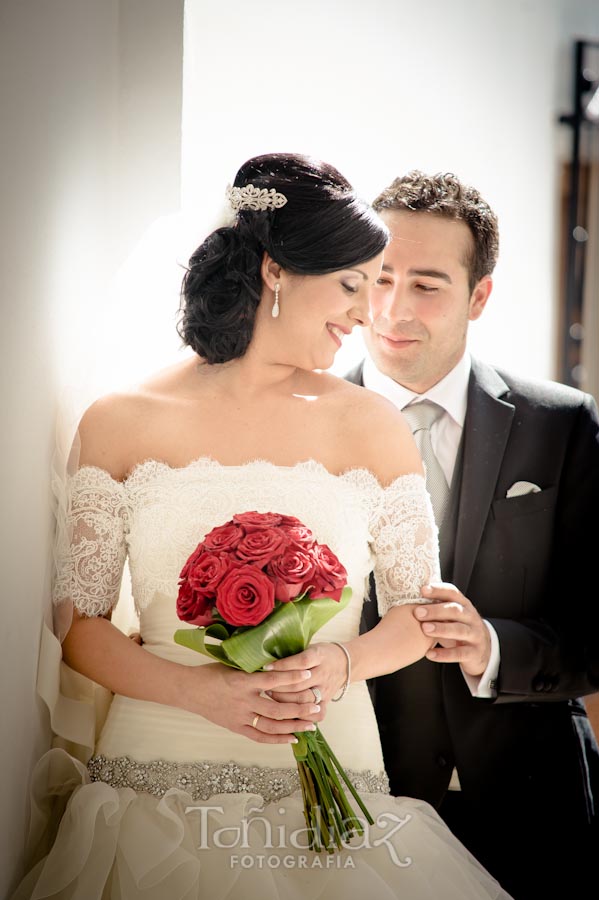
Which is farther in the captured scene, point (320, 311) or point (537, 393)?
point (537, 393)

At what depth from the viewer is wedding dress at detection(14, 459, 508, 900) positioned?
5.29 feet

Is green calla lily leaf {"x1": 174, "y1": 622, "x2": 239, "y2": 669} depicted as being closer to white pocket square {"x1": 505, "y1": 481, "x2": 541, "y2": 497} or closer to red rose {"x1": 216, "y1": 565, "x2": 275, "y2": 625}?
red rose {"x1": 216, "y1": 565, "x2": 275, "y2": 625}

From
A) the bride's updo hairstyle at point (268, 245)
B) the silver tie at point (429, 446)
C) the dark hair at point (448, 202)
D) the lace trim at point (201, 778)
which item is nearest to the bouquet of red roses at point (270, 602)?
the lace trim at point (201, 778)

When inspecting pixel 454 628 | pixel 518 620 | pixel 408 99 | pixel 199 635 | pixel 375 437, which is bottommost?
pixel 518 620

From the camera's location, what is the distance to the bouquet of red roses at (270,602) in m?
1.53

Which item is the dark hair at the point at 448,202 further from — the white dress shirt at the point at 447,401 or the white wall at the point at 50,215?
the white wall at the point at 50,215

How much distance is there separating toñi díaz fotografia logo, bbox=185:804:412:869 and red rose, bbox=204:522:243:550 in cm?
50

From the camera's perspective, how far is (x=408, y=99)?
257 cm

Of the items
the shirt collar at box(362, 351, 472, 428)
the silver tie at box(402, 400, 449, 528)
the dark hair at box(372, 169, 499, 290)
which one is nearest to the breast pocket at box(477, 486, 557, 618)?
the silver tie at box(402, 400, 449, 528)

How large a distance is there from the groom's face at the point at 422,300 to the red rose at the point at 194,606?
3.02ft

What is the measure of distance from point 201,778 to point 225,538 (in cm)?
51

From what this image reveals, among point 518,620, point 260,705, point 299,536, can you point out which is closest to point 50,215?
point 299,536

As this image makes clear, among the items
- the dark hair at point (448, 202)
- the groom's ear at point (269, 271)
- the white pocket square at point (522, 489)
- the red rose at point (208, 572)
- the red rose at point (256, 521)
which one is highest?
the dark hair at point (448, 202)

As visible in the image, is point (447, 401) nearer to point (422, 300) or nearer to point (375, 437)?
point (422, 300)
